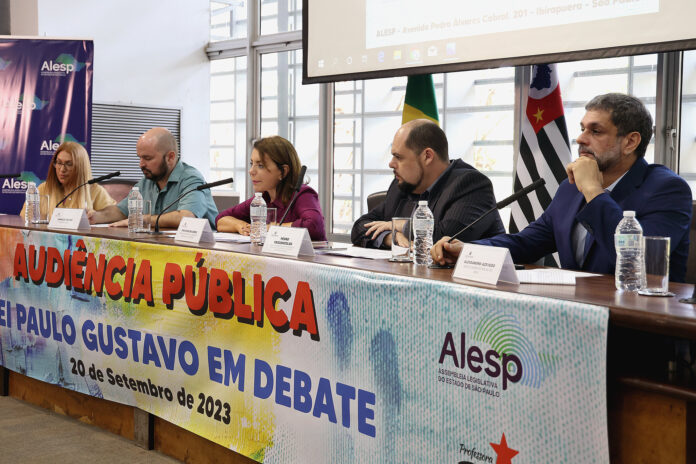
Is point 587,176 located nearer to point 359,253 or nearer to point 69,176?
point 359,253

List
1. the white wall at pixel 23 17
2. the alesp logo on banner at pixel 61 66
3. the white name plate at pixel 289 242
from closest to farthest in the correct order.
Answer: the white name plate at pixel 289 242 → the alesp logo on banner at pixel 61 66 → the white wall at pixel 23 17

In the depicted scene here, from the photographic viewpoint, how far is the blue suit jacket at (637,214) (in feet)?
6.04

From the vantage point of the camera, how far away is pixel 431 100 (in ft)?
13.2

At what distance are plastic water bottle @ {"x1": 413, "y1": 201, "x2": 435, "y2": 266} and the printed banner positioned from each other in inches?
10.6

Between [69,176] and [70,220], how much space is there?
2.98 ft

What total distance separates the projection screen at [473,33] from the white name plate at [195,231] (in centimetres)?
125

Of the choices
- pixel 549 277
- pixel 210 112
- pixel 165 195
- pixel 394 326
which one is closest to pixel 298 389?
pixel 394 326

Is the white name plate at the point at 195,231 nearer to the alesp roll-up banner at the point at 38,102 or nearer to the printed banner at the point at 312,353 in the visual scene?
the printed banner at the point at 312,353

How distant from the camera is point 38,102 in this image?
540 cm

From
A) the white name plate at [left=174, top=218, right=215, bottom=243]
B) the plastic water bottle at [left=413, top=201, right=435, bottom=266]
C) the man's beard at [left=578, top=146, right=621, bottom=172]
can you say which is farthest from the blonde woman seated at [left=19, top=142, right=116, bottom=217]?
the man's beard at [left=578, top=146, right=621, bottom=172]

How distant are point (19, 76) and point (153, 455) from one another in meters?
4.02

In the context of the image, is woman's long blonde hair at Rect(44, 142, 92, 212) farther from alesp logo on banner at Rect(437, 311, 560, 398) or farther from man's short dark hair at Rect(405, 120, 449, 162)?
alesp logo on banner at Rect(437, 311, 560, 398)

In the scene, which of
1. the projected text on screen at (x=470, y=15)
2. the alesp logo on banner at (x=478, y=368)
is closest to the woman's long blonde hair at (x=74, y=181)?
the projected text on screen at (x=470, y=15)

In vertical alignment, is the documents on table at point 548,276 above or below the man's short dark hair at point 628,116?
below
